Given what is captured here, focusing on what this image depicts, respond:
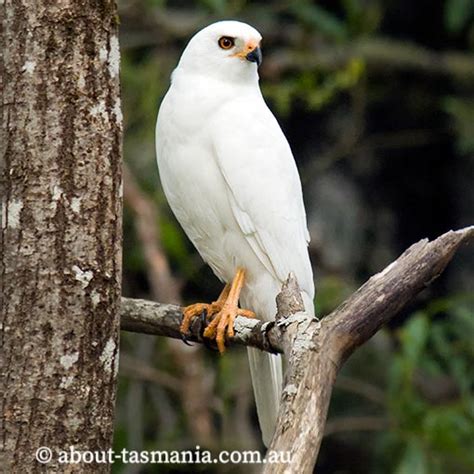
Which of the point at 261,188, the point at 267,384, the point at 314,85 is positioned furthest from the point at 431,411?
the point at 314,85

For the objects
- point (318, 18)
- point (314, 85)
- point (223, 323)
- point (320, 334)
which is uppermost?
point (318, 18)

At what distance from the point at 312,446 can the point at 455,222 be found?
18.5ft

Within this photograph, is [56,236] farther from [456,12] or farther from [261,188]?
[456,12]

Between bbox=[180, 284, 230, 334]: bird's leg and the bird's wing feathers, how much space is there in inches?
9.1

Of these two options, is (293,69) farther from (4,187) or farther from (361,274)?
(4,187)

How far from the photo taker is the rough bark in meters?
2.94

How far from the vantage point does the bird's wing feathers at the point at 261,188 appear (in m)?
4.27

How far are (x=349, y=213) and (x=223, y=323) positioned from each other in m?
4.02

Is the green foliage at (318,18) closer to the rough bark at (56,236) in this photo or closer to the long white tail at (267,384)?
the long white tail at (267,384)

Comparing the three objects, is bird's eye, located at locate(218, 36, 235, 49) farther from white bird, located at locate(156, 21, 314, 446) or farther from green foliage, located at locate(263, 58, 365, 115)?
green foliage, located at locate(263, 58, 365, 115)

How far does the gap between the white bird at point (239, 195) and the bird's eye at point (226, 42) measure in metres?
0.17

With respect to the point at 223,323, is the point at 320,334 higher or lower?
lower

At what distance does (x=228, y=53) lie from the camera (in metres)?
4.53

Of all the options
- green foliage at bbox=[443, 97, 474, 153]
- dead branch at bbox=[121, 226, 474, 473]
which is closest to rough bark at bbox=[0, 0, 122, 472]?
dead branch at bbox=[121, 226, 474, 473]
